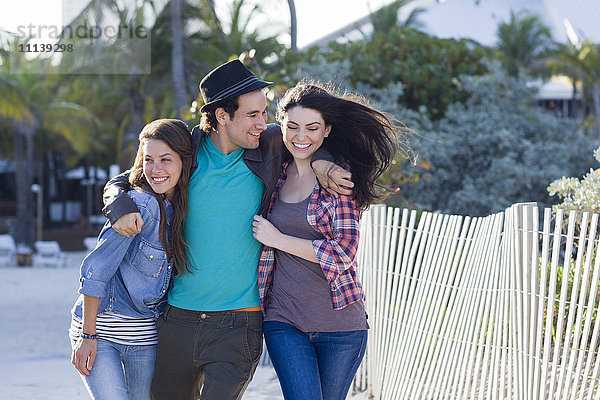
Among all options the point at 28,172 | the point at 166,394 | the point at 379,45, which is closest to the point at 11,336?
the point at 379,45

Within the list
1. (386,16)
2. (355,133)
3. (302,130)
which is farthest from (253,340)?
(386,16)

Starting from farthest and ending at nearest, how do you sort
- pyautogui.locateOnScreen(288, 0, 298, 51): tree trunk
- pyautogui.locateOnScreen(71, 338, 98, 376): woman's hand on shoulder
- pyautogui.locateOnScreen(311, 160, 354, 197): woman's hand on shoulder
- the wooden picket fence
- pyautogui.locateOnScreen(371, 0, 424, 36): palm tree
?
pyautogui.locateOnScreen(371, 0, 424, 36): palm tree
pyautogui.locateOnScreen(288, 0, 298, 51): tree trunk
the wooden picket fence
pyautogui.locateOnScreen(311, 160, 354, 197): woman's hand on shoulder
pyautogui.locateOnScreen(71, 338, 98, 376): woman's hand on shoulder

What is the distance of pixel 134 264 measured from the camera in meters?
3.07

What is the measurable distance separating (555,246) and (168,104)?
26964 millimetres

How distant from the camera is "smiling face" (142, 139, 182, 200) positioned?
307cm

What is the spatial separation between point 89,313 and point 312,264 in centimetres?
92

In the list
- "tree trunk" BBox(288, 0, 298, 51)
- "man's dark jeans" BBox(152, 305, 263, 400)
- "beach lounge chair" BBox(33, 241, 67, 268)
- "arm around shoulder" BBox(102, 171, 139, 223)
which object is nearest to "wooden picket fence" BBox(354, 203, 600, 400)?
"man's dark jeans" BBox(152, 305, 263, 400)

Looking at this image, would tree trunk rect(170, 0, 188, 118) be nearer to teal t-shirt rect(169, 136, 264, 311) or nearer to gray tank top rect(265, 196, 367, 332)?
teal t-shirt rect(169, 136, 264, 311)

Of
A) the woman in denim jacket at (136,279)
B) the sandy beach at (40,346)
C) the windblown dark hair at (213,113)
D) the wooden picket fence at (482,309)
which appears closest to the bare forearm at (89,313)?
the woman in denim jacket at (136,279)

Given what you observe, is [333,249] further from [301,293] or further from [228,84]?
[228,84]

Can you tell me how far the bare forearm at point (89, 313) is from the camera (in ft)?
9.71

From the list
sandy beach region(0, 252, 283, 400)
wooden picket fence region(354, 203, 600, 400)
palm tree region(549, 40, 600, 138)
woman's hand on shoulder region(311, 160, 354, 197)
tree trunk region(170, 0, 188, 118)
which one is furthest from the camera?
palm tree region(549, 40, 600, 138)

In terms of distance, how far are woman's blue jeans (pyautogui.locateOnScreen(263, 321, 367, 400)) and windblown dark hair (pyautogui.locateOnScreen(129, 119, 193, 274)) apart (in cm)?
48

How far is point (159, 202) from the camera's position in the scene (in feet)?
10.1
